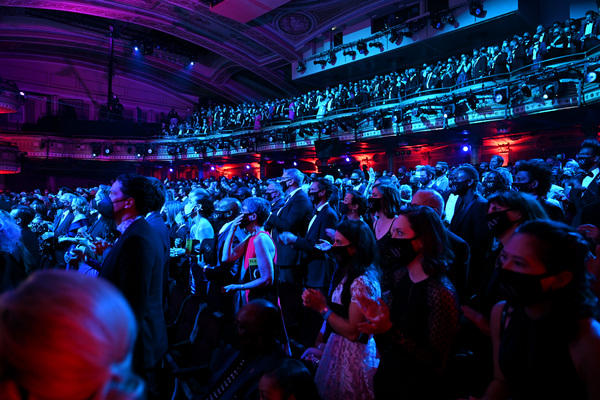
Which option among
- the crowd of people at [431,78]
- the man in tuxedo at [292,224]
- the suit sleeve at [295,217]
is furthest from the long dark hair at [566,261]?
the crowd of people at [431,78]

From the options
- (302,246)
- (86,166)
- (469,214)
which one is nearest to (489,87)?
(469,214)

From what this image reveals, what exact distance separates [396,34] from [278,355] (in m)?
14.8

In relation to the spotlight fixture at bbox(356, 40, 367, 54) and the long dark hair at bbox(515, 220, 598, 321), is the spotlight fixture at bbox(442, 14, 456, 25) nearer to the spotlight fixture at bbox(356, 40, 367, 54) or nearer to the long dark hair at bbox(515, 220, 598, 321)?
the spotlight fixture at bbox(356, 40, 367, 54)

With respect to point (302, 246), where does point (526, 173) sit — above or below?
above

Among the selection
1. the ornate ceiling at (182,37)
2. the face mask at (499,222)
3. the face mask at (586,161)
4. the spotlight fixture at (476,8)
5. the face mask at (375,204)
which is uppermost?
the ornate ceiling at (182,37)

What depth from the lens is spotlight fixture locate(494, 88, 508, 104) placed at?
9484 millimetres

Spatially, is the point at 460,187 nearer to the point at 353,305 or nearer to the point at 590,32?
the point at 353,305

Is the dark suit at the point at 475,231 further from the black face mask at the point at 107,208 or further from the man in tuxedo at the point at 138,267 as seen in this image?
the black face mask at the point at 107,208

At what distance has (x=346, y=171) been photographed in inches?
533

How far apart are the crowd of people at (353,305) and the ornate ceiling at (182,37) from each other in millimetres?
14440

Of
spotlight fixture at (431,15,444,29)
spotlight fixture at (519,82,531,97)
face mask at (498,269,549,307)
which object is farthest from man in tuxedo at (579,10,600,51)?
face mask at (498,269,549,307)

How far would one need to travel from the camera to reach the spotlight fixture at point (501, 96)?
9.48 meters

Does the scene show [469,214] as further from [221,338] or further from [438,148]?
[438,148]

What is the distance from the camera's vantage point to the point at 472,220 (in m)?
3.67
